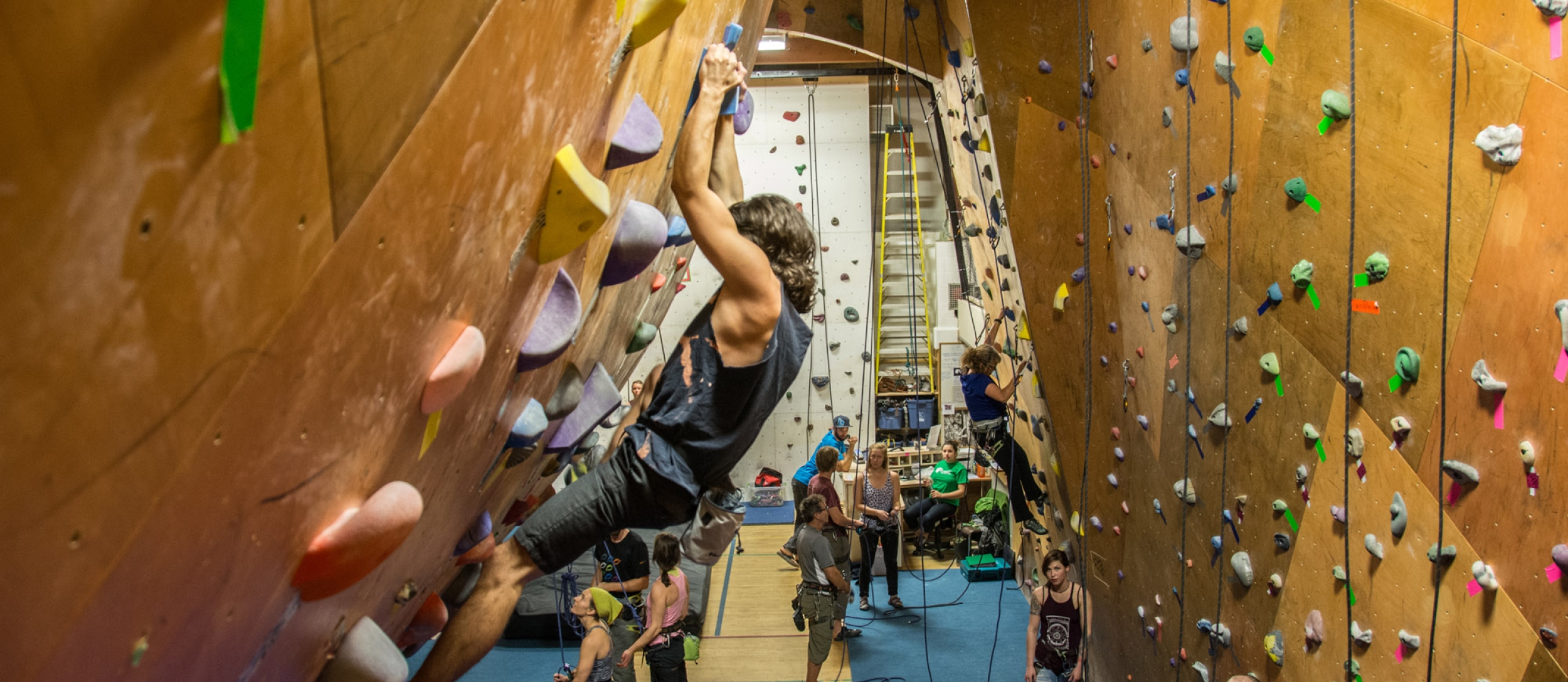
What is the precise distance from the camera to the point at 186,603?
0.58 m

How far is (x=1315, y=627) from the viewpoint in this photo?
2375 mm

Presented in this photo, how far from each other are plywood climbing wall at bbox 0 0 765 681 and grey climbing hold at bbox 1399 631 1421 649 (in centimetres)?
201

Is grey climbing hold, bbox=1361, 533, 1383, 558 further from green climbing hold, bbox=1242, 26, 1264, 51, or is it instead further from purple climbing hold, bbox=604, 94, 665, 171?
purple climbing hold, bbox=604, 94, 665, 171

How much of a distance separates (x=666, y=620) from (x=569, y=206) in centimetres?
399

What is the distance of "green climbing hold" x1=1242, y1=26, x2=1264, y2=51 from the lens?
85.7 inches

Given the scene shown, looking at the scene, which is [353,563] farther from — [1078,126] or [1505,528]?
[1078,126]

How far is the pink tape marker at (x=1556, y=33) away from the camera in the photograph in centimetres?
151

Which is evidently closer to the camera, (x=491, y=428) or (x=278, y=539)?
(x=278, y=539)

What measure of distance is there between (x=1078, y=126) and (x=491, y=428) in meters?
2.51

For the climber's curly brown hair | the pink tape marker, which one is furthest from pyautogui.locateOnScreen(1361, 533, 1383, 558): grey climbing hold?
the climber's curly brown hair

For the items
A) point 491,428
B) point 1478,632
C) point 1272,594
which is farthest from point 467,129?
point 1272,594

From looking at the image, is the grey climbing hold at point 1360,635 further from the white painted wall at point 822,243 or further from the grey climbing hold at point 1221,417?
the white painted wall at point 822,243

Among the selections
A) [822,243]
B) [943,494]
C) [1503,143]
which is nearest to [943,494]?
[943,494]

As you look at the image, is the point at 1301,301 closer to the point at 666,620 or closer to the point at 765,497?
the point at 666,620
